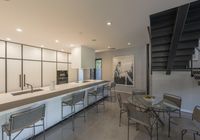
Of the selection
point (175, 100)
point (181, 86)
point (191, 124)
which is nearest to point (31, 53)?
point (175, 100)

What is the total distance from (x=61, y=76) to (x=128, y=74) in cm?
412

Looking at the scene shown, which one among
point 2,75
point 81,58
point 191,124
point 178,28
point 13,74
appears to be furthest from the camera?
point 81,58

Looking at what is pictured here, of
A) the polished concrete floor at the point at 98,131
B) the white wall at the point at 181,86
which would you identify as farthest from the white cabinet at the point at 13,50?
the white wall at the point at 181,86

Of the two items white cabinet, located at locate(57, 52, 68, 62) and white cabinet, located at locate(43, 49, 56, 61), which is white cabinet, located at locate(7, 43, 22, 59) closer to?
white cabinet, located at locate(43, 49, 56, 61)

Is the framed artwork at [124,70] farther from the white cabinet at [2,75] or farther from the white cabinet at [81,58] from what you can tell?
the white cabinet at [2,75]

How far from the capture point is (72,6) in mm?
2146

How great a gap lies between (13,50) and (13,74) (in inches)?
39.3

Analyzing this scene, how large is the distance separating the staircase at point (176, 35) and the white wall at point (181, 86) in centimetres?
27

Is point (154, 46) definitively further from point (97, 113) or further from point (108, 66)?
point (108, 66)

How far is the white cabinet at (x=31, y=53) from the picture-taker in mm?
5207

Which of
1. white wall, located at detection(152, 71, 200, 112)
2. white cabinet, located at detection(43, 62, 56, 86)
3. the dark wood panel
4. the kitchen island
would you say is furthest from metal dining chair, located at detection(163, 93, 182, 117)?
white cabinet, located at detection(43, 62, 56, 86)

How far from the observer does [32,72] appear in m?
5.47

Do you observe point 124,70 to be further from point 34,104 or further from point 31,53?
point 34,104

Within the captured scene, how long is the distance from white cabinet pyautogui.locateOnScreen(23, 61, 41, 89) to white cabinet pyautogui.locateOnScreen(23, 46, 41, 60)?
0.24 m
